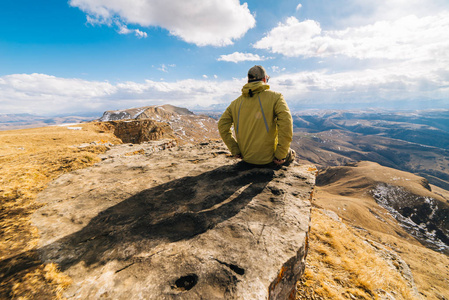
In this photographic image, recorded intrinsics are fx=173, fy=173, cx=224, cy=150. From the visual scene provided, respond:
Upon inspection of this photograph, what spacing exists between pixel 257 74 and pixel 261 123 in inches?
65.4

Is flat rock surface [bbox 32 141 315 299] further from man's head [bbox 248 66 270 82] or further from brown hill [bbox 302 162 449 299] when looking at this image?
man's head [bbox 248 66 270 82]

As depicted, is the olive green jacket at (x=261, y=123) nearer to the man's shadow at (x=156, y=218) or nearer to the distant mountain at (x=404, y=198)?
the man's shadow at (x=156, y=218)

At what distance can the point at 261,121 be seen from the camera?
586cm

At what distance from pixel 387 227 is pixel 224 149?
365 ft

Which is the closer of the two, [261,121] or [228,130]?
[261,121]

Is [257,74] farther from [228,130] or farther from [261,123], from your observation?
[228,130]

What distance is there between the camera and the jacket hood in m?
5.66

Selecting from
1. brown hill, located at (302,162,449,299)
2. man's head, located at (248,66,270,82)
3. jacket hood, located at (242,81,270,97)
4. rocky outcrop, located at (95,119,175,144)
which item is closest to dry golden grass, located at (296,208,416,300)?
brown hill, located at (302,162,449,299)

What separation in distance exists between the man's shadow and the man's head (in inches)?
133

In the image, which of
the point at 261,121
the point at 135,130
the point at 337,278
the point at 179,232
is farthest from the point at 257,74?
the point at 135,130

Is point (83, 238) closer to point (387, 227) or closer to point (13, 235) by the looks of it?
point (13, 235)

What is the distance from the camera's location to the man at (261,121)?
564 centimetres

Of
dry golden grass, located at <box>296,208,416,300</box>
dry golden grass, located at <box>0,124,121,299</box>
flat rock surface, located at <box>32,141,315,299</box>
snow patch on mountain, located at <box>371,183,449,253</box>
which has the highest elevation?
dry golden grass, located at <box>0,124,121,299</box>

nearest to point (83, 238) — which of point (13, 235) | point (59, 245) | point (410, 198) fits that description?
point (59, 245)
